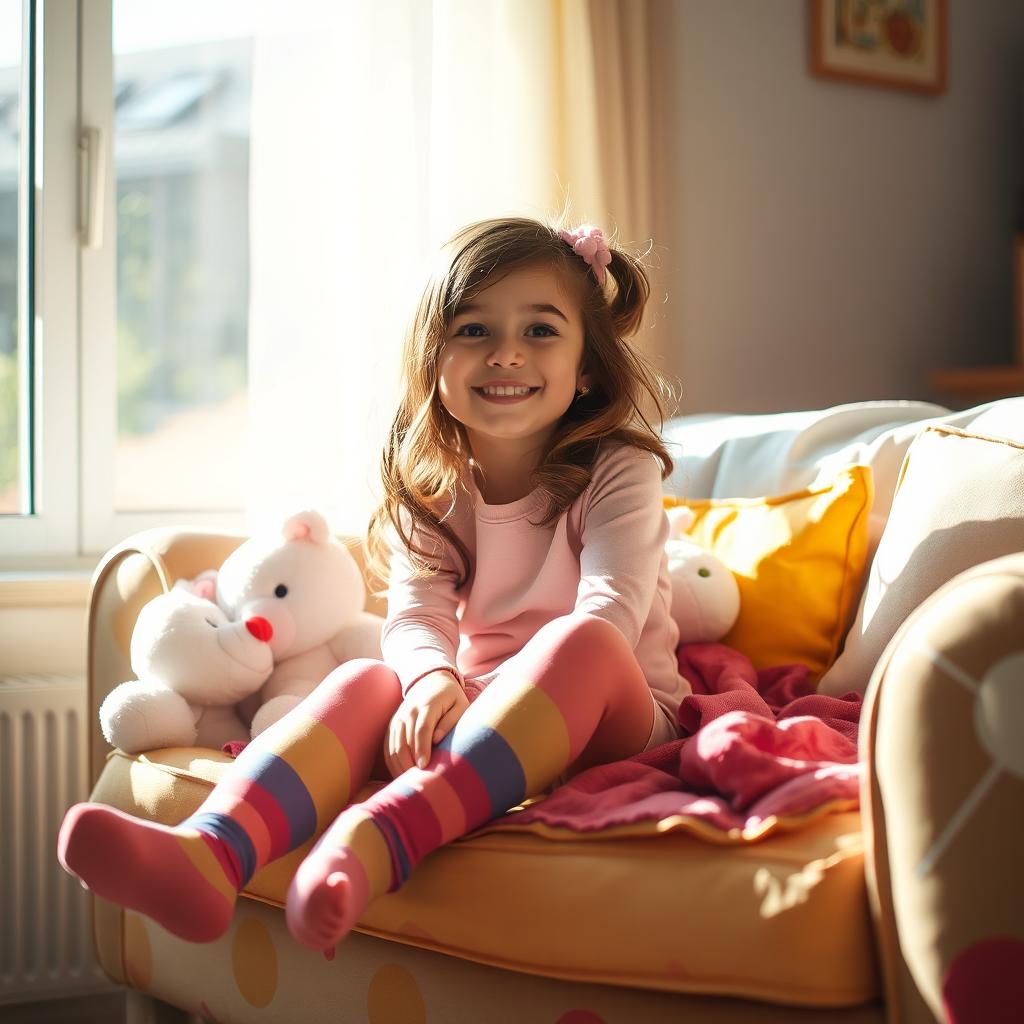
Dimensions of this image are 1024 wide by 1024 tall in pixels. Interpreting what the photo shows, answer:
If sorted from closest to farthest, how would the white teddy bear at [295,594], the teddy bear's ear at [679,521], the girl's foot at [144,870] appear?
the girl's foot at [144,870], the white teddy bear at [295,594], the teddy bear's ear at [679,521]

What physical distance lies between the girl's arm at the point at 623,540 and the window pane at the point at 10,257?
1269 mm

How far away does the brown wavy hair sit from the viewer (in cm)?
148

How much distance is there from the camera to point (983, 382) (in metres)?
2.55

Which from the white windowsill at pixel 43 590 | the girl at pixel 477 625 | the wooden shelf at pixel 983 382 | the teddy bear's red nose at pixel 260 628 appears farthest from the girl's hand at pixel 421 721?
the wooden shelf at pixel 983 382

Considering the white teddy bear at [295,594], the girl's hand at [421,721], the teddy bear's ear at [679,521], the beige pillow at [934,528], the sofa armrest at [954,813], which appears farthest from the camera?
the teddy bear's ear at [679,521]

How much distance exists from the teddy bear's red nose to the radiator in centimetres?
57

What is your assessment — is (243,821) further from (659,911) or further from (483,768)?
(659,911)

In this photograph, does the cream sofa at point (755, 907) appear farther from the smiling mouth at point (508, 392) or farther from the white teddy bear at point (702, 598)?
the smiling mouth at point (508, 392)

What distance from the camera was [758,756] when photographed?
106 centimetres

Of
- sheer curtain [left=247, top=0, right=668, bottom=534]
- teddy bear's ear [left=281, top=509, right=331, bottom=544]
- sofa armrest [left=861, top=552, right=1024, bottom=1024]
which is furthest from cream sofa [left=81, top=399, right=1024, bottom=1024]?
sheer curtain [left=247, top=0, right=668, bottom=534]

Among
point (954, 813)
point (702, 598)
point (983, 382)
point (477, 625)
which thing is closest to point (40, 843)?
point (477, 625)

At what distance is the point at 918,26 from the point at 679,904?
237 centimetres

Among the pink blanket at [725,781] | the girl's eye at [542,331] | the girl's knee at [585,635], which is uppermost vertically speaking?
the girl's eye at [542,331]

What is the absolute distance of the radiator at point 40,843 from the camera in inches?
75.6
